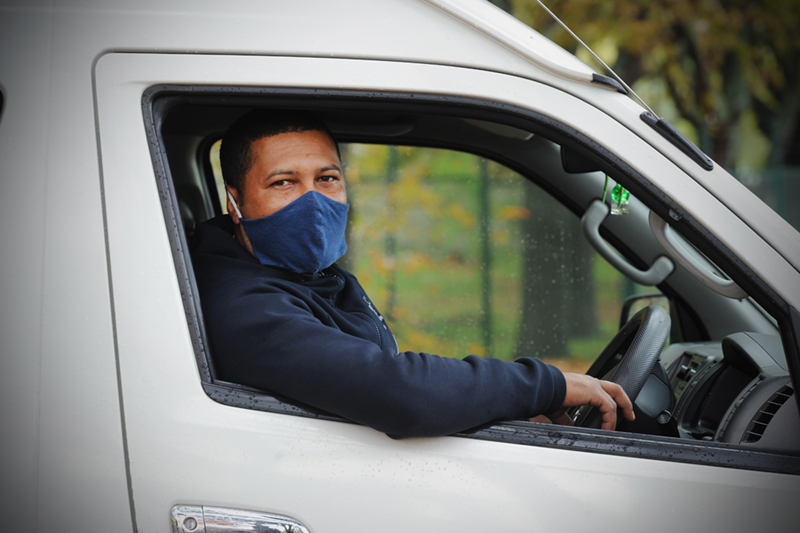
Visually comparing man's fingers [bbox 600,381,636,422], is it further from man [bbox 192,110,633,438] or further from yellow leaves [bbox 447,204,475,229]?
yellow leaves [bbox 447,204,475,229]

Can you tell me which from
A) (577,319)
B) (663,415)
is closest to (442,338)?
(577,319)

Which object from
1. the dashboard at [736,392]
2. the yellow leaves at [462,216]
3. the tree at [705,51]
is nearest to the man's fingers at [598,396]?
the dashboard at [736,392]

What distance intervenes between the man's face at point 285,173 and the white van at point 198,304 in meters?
0.32

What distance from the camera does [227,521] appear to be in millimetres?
1212

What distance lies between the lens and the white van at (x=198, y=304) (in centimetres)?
123

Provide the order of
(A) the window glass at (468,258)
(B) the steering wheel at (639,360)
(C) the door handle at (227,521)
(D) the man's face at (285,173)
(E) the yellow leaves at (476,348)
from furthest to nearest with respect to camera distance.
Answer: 1. (A) the window glass at (468,258)
2. (E) the yellow leaves at (476,348)
3. (D) the man's face at (285,173)
4. (B) the steering wheel at (639,360)
5. (C) the door handle at (227,521)

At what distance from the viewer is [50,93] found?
131cm

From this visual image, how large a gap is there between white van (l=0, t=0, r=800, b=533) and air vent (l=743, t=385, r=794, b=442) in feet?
0.13

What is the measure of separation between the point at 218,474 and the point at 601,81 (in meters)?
1.13

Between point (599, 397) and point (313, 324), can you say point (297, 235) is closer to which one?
point (313, 324)

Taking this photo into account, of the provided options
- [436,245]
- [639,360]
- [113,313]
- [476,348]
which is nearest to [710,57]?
[436,245]

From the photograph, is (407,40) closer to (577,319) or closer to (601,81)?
(601,81)

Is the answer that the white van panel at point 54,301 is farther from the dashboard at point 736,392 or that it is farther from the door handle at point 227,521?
the dashboard at point 736,392

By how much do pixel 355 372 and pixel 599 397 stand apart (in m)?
0.57
